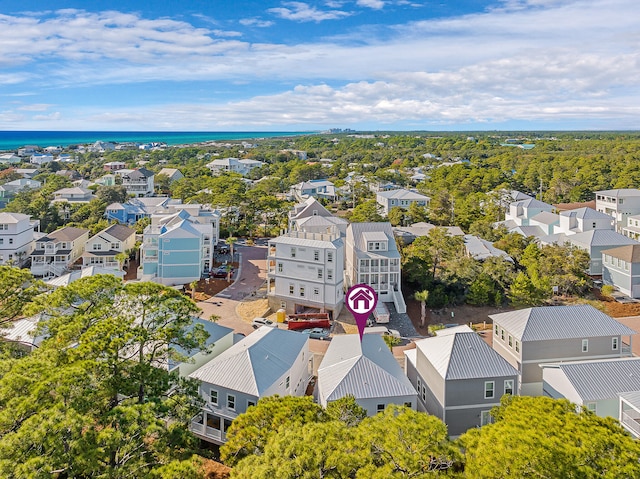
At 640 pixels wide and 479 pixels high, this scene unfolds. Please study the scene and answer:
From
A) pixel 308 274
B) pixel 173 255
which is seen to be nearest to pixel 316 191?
pixel 173 255

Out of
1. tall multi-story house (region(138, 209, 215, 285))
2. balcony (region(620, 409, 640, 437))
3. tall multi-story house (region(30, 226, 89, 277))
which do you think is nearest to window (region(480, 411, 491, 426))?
balcony (region(620, 409, 640, 437))

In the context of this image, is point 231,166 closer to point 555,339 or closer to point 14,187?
point 14,187

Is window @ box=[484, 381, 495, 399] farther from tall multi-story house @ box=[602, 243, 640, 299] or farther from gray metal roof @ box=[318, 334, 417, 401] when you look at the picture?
tall multi-story house @ box=[602, 243, 640, 299]

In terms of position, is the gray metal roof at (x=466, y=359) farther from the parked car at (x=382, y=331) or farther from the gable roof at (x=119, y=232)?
the gable roof at (x=119, y=232)

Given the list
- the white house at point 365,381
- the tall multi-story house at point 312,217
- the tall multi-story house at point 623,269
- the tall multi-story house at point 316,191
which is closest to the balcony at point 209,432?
the white house at point 365,381

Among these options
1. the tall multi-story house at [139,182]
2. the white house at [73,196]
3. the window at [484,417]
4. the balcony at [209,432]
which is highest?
the tall multi-story house at [139,182]

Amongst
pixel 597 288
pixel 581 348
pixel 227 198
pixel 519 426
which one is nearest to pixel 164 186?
pixel 227 198
